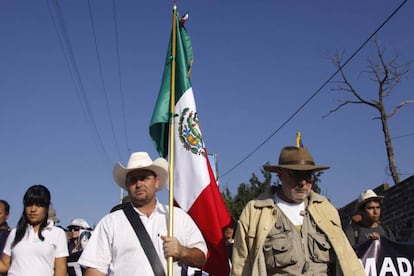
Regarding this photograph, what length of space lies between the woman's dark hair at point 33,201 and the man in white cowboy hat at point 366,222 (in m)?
3.72

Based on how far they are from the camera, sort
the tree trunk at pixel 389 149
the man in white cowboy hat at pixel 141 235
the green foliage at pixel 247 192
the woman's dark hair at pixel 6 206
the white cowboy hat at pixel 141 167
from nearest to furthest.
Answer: the man in white cowboy hat at pixel 141 235 → the white cowboy hat at pixel 141 167 → the woman's dark hair at pixel 6 206 → the tree trunk at pixel 389 149 → the green foliage at pixel 247 192

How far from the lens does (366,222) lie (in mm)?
7164

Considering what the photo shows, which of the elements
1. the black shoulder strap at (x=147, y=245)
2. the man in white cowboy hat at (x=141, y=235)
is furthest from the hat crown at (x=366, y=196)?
the black shoulder strap at (x=147, y=245)

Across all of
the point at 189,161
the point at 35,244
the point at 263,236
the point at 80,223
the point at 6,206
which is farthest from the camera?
the point at 80,223

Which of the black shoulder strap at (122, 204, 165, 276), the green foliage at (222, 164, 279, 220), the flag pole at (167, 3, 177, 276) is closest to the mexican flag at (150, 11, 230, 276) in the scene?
the flag pole at (167, 3, 177, 276)

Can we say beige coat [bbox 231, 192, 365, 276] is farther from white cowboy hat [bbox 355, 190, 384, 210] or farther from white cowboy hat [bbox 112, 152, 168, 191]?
white cowboy hat [bbox 355, 190, 384, 210]

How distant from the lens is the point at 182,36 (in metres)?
6.18

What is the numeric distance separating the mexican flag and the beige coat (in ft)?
2.25

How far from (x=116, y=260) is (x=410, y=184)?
25.0ft

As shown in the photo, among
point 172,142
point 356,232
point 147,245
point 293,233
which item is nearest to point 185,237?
point 147,245

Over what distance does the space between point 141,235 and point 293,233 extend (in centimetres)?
125

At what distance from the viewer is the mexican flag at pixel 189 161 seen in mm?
5480

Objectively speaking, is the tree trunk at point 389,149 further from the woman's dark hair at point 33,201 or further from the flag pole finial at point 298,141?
the woman's dark hair at point 33,201

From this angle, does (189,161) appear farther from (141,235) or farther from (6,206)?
(6,206)
